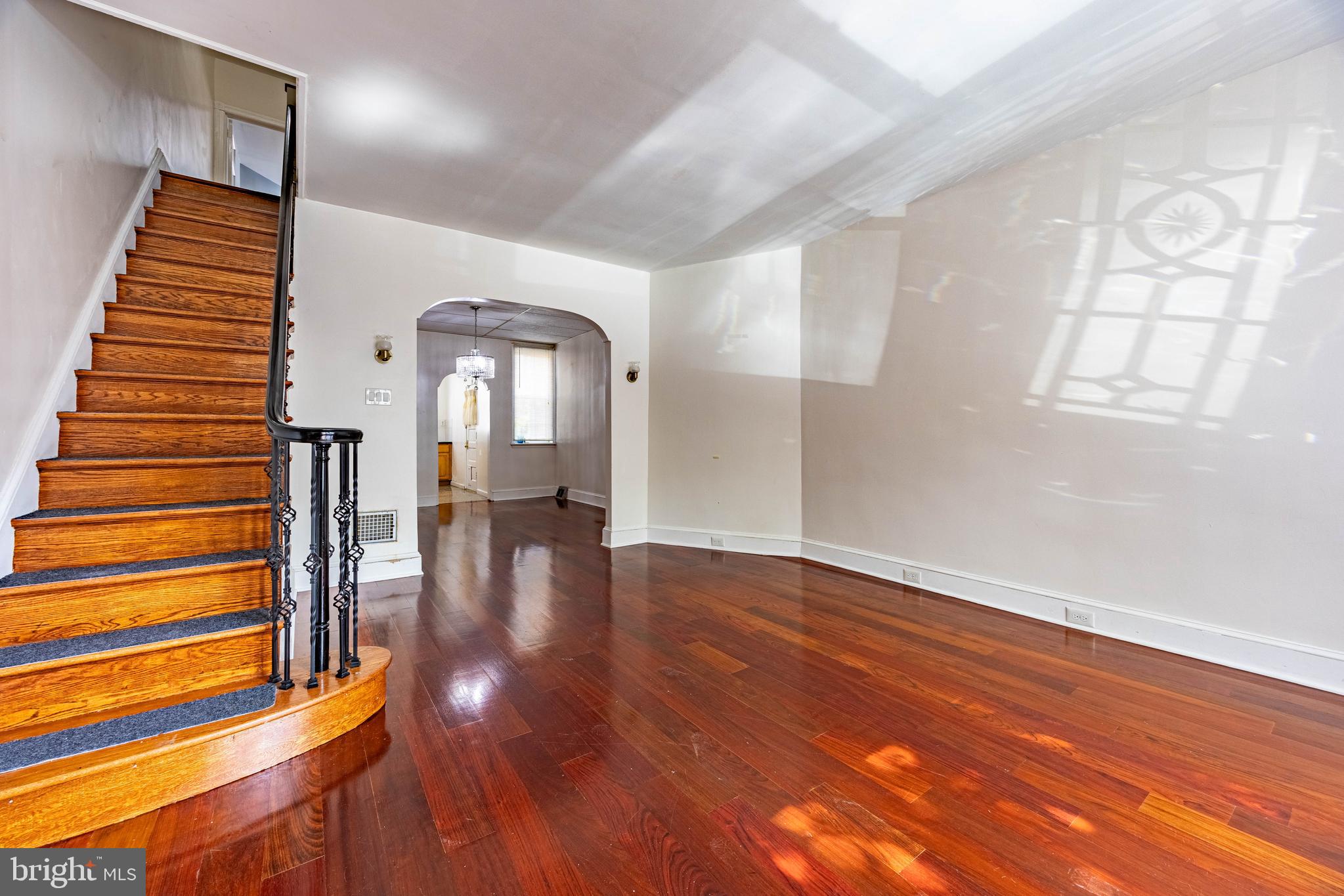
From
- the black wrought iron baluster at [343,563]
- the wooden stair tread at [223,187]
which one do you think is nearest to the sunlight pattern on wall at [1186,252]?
the black wrought iron baluster at [343,563]

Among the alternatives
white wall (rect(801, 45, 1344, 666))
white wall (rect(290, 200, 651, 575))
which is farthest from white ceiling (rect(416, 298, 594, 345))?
white wall (rect(801, 45, 1344, 666))

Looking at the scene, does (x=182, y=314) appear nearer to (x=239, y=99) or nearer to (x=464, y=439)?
(x=239, y=99)

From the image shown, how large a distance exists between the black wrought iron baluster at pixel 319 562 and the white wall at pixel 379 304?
Answer: 77.8 inches

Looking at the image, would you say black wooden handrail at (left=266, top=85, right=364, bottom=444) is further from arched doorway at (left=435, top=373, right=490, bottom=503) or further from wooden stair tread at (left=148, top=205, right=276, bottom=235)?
arched doorway at (left=435, top=373, right=490, bottom=503)

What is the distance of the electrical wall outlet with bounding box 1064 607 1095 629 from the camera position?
301cm

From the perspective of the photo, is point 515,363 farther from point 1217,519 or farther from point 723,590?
point 1217,519

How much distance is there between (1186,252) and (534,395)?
774cm

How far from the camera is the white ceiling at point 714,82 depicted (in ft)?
6.84

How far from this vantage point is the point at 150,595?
194 centimetres

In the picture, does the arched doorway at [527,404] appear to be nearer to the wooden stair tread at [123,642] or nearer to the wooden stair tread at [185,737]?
the wooden stair tread at [185,737]

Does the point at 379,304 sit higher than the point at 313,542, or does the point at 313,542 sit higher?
the point at 379,304

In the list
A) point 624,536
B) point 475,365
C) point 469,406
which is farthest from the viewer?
point 469,406

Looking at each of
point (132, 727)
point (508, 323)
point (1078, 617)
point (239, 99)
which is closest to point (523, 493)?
point (508, 323)

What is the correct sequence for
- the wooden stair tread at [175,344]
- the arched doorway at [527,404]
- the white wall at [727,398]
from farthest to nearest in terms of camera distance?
the arched doorway at [527,404], the white wall at [727,398], the wooden stair tread at [175,344]
